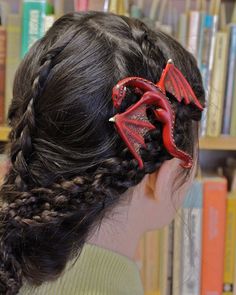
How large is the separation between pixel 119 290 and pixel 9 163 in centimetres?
22

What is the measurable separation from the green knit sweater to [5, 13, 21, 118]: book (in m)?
0.50

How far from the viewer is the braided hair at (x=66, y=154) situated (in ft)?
1.93

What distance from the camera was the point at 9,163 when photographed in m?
0.64

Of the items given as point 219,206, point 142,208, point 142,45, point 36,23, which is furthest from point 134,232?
point 36,23

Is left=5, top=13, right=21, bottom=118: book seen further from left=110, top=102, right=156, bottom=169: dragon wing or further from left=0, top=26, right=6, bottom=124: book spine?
left=110, top=102, right=156, bottom=169: dragon wing

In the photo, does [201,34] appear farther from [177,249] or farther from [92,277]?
[92,277]

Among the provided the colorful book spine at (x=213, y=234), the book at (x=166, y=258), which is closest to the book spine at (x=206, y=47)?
the colorful book spine at (x=213, y=234)

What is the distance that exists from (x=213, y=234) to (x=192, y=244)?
0.17 ft

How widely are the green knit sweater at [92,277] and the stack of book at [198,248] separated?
428mm

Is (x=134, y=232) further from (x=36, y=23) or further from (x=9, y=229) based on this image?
(x=36, y=23)

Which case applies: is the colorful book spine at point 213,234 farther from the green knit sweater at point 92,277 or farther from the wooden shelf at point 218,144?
the green knit sweater at point 92,277

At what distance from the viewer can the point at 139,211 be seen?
0.68 m

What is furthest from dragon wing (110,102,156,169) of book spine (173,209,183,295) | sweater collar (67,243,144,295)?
book spine (173,209,183,295)

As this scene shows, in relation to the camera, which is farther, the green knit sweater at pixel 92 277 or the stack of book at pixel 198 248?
the stack of book at pixel 198 248
